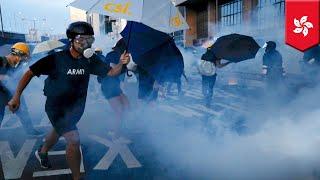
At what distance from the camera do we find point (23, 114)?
268 inches

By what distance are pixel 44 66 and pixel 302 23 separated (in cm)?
1203

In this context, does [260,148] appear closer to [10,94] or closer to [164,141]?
[164,141]

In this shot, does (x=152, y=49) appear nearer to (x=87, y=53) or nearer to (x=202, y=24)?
(x=87, y=53)

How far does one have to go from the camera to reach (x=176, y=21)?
589 centimetres

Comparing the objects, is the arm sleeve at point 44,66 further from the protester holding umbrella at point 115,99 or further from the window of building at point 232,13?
the window of building at point 232,13

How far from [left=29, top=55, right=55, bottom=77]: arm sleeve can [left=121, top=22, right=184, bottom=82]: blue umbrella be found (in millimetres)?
3014

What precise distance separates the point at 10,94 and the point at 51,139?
2.05 metres

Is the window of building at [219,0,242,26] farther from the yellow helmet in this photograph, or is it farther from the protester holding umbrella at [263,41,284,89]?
the yellow helmet

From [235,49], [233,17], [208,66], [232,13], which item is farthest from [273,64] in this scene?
[232,13]

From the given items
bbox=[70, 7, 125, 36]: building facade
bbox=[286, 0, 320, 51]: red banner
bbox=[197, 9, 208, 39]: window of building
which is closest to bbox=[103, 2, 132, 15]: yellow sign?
bbox=[70, 7, 125, 36]: building facade

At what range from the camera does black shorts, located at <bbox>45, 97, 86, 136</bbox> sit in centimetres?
400

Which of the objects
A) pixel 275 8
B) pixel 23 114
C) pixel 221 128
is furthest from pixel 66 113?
pixel 275 8

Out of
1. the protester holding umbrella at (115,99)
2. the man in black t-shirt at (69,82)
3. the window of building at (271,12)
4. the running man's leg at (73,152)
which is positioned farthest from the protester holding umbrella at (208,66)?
the window of building at (271,12)

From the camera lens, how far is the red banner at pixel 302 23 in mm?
13184
